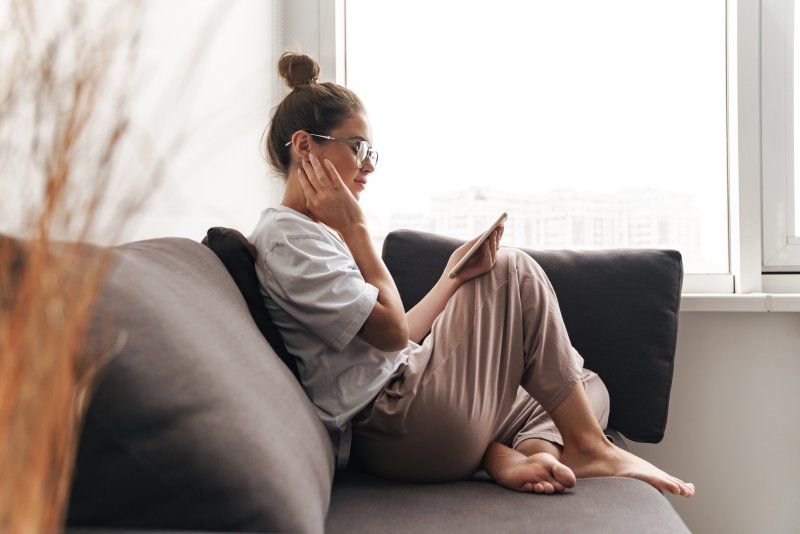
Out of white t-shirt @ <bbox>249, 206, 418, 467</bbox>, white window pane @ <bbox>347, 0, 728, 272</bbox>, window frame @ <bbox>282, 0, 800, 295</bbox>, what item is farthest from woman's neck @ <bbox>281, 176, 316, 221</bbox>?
window frame @ <bbox>282, 0, 800, 295</bbox>

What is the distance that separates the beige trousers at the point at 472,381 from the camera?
49.6 inches

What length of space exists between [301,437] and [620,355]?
1054 mm

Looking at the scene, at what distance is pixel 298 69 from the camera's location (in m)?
1.58

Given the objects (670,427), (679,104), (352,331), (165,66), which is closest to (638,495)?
(352,331)

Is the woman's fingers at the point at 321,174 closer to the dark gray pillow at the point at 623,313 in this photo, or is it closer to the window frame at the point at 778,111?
the dark gray pillow at the point at 623,313

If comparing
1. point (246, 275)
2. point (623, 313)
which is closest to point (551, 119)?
point (623, 313)

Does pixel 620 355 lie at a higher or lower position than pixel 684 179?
lower

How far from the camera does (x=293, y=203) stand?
150 centimetres

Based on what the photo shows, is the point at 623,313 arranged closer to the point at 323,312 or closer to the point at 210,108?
the point at 323,312

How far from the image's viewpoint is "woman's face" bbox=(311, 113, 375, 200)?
59.5 inches

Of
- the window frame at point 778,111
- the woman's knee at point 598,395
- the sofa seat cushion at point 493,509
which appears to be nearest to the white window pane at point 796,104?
the window frame at point 778,111

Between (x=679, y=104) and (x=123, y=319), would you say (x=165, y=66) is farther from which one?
(x=679, y=104)

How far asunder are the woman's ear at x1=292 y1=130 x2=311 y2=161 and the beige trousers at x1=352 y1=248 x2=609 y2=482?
0.45m

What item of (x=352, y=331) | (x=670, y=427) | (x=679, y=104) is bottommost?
(x=670, y=427)
